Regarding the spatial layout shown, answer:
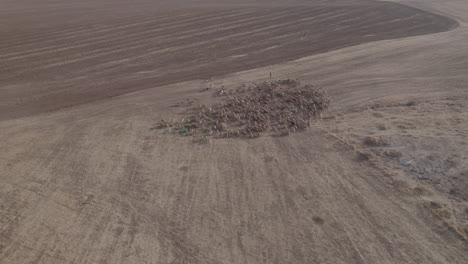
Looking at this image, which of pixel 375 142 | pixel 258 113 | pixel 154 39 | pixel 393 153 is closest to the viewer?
pixel 393 153

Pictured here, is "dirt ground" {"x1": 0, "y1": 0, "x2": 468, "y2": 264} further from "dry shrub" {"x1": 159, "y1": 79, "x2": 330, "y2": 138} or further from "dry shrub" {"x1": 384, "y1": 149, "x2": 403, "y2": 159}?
"dry shrub" {"x1": 159, "y1": 79, "x2": 330, "y2": 138}

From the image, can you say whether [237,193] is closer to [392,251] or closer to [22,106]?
[392,251]

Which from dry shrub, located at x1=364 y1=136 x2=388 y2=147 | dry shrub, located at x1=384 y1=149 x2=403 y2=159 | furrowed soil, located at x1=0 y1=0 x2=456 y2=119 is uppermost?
furrowed soil, located at x1=0 y1=0 x2=456 y2=119

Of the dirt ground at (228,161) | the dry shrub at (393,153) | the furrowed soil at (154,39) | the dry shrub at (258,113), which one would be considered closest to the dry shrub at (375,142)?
the dirt ground at (228,161)

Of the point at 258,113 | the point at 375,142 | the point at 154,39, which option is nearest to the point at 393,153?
the point at 375,142

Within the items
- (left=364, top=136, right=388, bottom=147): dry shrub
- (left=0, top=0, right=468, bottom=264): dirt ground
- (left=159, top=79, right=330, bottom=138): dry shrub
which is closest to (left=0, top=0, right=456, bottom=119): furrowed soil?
(left=0, top=0, right=468, bottom=264): dirt ground

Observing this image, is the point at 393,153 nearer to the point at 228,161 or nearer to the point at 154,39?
the point at 228,161

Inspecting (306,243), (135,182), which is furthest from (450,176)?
(135,182)
